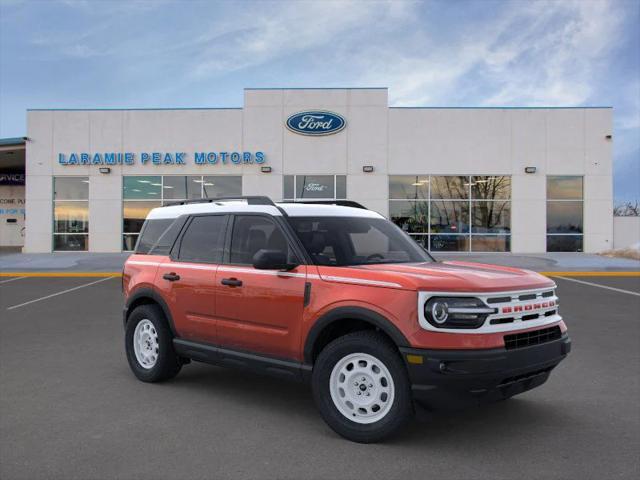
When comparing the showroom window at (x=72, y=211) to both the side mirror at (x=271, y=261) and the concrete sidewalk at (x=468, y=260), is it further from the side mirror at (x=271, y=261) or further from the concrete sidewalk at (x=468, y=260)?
the side mirror at (x=271, y=261)

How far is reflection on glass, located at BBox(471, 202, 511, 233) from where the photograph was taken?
24.7m

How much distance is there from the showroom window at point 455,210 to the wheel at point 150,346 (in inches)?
Result: 763

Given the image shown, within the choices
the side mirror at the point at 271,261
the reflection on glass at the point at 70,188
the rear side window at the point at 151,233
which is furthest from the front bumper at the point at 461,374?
the reflection on glass at the point at 70,188

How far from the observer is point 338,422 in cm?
412

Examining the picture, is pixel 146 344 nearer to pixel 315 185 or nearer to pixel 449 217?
pixel 315 185

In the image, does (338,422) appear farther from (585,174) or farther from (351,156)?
(585,174)

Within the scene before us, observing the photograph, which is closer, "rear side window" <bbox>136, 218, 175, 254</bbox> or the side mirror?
the side mirror

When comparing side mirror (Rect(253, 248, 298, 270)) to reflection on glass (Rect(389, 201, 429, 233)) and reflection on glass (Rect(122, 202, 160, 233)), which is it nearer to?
reflection on glass (Rect(389, 201, 429, 233))

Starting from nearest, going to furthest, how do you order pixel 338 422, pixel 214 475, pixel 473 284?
pixel 214 475, pixel 473 284, pixel 338 422

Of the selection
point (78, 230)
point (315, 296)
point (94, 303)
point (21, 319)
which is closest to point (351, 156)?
point (78, 230)

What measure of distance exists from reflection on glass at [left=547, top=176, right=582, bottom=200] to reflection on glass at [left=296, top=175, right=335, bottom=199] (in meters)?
9.40

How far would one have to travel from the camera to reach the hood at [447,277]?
12.6 ft

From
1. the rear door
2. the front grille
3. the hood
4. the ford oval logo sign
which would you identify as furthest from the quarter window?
the ford oval logo sign

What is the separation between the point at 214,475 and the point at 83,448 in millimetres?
1097
